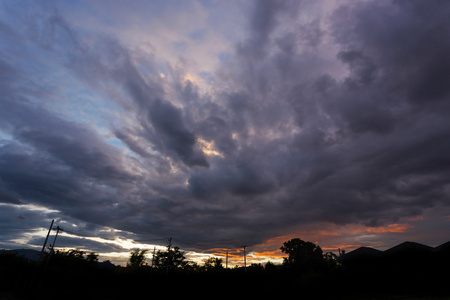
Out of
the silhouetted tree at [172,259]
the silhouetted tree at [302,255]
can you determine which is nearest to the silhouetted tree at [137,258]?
the silhouetted tree at [172,259]

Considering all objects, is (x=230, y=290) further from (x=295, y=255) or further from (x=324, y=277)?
(x=295, y=255)

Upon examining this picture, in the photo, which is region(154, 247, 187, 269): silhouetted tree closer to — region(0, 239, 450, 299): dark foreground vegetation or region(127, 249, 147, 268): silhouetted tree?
region(127, 249, 147, 268): silhouetted tree

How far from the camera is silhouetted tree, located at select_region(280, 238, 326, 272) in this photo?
76938mm

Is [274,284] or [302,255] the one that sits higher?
[302,255]

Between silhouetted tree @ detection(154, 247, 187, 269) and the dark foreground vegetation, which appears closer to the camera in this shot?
the dark foreground vegetation

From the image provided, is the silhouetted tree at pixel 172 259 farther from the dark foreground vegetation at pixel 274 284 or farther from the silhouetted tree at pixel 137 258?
the dark foreground vegetation at pixel 274 284

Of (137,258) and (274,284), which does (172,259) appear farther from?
(274,284)

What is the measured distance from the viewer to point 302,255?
80.1 m

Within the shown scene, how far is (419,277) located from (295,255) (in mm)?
60895

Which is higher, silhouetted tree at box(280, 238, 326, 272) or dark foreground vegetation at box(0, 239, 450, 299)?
silhouetted tree at box(280, 238, 326, 272)

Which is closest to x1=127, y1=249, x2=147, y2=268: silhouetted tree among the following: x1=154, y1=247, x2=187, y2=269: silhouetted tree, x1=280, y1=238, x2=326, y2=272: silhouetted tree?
x1=154, y1=247, x2=187, y2=269: silhouetted tree

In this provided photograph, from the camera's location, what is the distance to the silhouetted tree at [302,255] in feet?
252

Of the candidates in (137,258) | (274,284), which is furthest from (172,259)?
(274,284)

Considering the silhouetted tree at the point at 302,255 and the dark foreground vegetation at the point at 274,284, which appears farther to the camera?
the silhouetted tree at the point at 302,255
